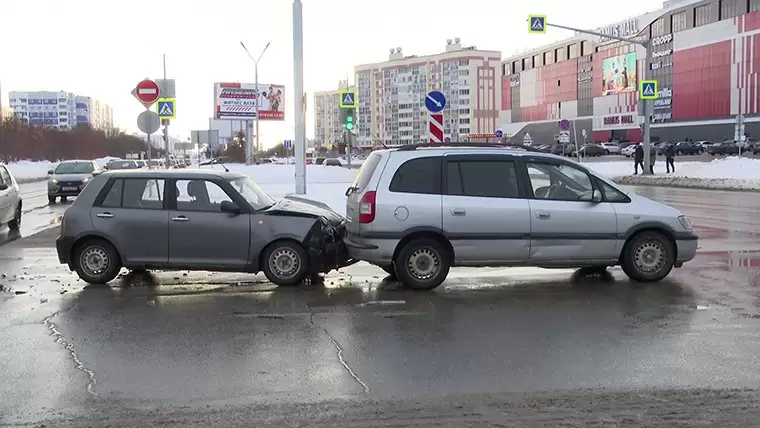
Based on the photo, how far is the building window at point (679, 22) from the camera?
87.6m

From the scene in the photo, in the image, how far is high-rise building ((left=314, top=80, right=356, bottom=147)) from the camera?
184875 millimetres

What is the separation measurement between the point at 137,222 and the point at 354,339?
4.19 metres

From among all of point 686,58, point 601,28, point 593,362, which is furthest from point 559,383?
point 601,28

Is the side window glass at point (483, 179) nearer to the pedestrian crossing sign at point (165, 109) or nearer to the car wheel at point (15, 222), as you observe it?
the car wheel at point (15, 222)

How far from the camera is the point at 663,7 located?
92.1m

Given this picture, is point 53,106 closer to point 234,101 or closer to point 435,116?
point 234,101

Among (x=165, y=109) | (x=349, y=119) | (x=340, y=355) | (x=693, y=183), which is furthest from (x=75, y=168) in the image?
(x=693, y=183)

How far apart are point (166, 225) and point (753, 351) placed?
269 inches

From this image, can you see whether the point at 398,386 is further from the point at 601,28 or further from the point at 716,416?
the point at 601,28

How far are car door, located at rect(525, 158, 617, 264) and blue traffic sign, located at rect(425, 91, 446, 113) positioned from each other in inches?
251

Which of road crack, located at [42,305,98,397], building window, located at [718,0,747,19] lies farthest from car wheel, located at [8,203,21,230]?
building window, located at [718,0,747,19]

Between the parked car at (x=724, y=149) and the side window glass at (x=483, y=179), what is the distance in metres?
63.4

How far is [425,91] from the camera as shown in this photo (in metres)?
153

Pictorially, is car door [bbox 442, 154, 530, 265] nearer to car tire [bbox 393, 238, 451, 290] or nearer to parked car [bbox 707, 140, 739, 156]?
car tire [bbox 393, 238, 451, 290]
